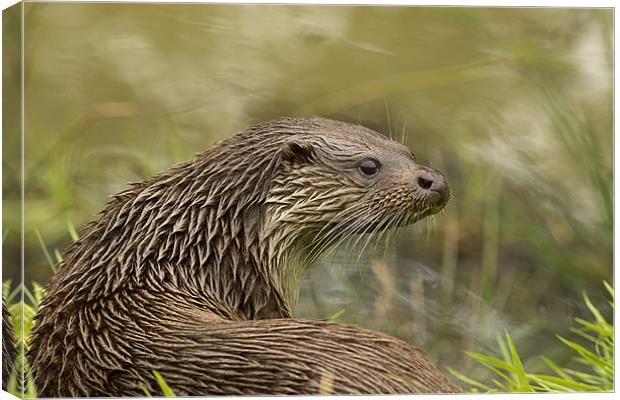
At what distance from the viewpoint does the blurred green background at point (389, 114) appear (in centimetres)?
479

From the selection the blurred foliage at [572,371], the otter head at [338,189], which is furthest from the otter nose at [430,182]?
the blurred foliage at [572,371]

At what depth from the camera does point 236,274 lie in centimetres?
444

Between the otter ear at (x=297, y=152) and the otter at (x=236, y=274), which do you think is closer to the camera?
the otter at (x=236, y=274)

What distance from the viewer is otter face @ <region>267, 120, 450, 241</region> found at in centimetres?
454

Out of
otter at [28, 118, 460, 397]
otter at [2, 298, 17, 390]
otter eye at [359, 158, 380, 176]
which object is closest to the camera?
otter at [28, 118, 460, 397]

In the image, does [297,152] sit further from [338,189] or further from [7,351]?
[7,351]

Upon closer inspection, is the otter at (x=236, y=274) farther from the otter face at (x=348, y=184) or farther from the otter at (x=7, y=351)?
the otter at (x=7, y=351)

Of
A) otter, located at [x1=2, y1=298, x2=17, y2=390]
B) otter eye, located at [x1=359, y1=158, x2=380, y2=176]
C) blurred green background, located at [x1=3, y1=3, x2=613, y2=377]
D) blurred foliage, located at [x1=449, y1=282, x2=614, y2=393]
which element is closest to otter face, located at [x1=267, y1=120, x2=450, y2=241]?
otter eye, located at [x1=359, y1=158, x2=380, y2=176]

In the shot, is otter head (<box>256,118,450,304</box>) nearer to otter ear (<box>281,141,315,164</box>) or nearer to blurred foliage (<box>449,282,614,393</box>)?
otter ear (<box>281,141,315,164</box>)

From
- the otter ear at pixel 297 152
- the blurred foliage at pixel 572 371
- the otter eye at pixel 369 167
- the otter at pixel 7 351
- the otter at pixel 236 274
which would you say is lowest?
the blurred foliage at pixel 572 371

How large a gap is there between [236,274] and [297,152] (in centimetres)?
43

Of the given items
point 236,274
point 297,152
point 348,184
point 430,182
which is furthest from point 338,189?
point 236,274

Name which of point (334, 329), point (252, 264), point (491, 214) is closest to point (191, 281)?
point (252, 264)

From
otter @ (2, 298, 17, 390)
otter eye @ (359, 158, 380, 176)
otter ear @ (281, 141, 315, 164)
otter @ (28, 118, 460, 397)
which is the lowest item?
otter @ (2, 298, 17, 390)
